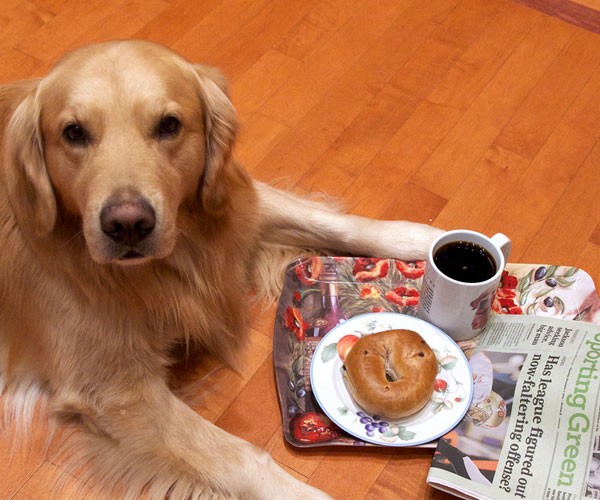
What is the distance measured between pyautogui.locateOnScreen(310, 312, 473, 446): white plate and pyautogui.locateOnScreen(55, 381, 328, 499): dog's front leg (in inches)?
6.4

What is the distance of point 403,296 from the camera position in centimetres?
187

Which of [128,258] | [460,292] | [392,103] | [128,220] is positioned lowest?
[392,103]

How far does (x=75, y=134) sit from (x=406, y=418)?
2.77ft

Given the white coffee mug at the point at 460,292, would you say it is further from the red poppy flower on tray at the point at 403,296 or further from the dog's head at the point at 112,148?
the dog's head at the point at 112,148

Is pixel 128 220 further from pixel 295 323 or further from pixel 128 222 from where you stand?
pixel 295 323

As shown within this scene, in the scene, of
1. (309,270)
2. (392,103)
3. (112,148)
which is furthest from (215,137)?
(392,103)

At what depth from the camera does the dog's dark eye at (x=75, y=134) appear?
140cm

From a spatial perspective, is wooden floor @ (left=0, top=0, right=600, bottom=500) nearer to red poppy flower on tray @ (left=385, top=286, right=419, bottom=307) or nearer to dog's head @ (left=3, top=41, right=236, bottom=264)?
red poppy flower on tray @ (left=385, top=286, right=419, bottom=307)

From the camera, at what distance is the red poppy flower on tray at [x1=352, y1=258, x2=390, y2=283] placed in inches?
74.6

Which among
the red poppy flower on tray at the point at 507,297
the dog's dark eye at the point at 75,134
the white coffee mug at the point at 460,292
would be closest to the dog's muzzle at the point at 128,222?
the dog's dark eye at the point at 75,134

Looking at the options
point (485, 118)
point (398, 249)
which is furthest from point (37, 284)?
point (485, 118)

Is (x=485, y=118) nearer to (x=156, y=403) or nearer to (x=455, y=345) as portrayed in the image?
(x=455, y=345)

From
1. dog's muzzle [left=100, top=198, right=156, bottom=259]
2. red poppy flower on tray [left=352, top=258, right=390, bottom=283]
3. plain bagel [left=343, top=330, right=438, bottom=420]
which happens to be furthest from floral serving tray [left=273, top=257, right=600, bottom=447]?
dog's muzzle [left=100, top=198, right=156, bottom=259]

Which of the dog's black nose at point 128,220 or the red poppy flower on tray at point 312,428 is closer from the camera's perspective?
the dog's black nose at point 128,220
